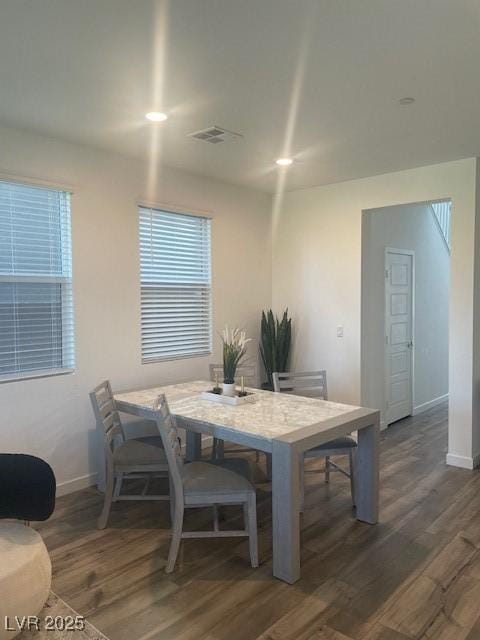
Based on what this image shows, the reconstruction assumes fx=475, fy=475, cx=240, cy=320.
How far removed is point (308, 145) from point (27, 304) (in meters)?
2.35

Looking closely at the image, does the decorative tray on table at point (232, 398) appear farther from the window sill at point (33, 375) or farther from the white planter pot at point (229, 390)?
the window sill at point (33, 375)

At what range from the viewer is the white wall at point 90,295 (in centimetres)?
329

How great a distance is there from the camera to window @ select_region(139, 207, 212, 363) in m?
4.10

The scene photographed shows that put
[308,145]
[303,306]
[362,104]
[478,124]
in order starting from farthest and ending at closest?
[303,306]
[308,145]
[478,124]
[362,104]

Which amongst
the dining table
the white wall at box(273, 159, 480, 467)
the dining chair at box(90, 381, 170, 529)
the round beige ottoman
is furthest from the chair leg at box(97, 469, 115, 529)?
the white wall at box(273, 159, 480, 467)

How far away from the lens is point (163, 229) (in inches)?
166

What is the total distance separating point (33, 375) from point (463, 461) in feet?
11.5

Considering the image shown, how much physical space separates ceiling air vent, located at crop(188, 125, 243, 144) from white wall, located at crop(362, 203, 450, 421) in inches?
68.4

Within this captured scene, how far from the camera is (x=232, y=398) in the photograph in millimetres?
3229

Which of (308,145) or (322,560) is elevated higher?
(308,145)

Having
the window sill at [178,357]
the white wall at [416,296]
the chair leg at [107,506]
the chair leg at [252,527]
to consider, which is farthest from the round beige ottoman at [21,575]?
the white wall at [416,296]

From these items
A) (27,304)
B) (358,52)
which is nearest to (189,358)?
(27,304)

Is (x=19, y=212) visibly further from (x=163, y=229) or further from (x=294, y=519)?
(x=294, y=519)

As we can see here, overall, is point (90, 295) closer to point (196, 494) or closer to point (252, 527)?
point (196, 494)
